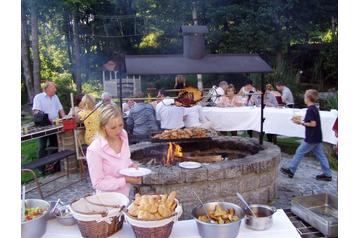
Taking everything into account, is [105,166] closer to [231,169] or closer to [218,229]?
[218,229]

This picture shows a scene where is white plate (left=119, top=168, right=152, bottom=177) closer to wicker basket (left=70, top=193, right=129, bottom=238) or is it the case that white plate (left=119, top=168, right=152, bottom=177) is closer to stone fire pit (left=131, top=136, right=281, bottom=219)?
wicker basket (left=70, top=193, right=129, bottom=238)

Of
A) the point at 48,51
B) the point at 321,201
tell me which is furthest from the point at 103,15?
the point at 321,201

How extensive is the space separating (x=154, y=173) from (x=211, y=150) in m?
1.96

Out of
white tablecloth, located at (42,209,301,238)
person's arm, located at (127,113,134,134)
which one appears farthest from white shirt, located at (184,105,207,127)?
white tablecloth, located at (42,209,301,238)

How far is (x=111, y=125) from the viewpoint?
9.02ft

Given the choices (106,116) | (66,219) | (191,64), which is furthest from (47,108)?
(66,219)

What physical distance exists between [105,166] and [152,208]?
0.88 meters

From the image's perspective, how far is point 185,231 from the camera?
224 cm

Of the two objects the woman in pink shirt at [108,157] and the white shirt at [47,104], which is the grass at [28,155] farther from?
the woman in pink shirt at [108,157]

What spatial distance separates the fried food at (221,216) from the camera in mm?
2143

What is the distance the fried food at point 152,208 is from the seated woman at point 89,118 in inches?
146

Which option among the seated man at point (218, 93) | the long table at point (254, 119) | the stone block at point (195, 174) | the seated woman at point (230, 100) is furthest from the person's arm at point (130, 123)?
the stone block at point (195, 174)

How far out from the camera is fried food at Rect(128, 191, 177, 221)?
6.61 feet

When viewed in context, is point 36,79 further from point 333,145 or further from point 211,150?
point 333,145
